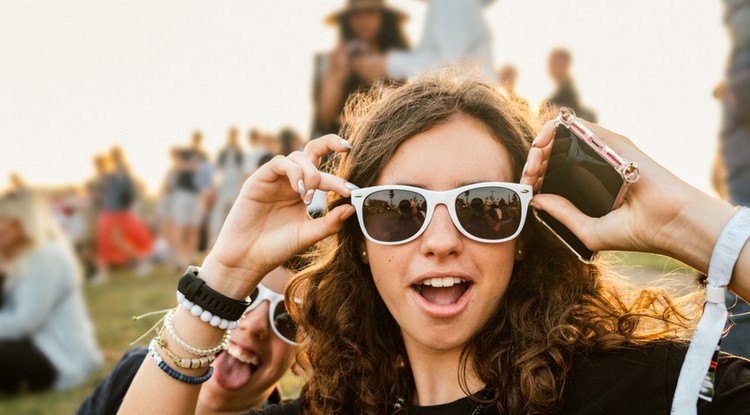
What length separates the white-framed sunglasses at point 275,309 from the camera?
2777mm

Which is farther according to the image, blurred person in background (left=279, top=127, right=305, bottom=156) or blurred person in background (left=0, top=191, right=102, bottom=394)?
blurred person in background (left=279, top=127, right=305, bottom=156)

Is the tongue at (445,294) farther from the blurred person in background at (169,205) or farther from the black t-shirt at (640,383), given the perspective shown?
the blurred person in background at (169,205)

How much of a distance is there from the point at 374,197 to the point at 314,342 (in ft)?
2.36

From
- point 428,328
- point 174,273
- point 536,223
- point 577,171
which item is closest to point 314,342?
point 428,328

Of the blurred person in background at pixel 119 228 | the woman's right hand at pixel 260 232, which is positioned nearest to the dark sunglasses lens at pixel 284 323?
the woman's right hand at pixel 260 232

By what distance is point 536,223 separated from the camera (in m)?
2.42

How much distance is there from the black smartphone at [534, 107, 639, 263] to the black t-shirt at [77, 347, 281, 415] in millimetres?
1567

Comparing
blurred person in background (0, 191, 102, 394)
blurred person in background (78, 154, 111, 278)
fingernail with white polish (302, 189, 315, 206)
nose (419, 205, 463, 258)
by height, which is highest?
fingernail with white polish (302, 189, 315, 206)

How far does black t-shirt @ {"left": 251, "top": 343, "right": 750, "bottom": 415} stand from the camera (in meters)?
1.83

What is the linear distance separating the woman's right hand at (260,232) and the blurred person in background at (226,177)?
985cm

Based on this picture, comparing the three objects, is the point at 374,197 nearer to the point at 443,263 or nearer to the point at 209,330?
the point at 443,263

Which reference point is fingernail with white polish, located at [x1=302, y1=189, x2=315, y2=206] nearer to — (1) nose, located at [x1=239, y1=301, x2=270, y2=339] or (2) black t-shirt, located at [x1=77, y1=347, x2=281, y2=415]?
(1) nose, located at [x1=239, y1=301, x2=270, y2=339]

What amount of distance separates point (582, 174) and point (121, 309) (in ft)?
30.9

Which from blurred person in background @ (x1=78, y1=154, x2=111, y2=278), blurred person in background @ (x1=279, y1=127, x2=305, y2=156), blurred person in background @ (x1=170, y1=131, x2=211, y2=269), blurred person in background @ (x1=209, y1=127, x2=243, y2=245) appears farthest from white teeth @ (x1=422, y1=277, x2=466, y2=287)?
blurred person in background @ (x1=78, y1=154, x2=111, y2=278)
